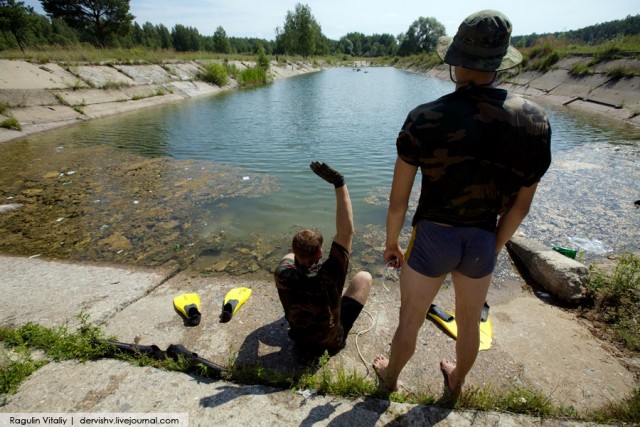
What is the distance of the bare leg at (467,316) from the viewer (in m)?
2.10

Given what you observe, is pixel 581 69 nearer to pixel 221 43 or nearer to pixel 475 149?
pixel 475 149

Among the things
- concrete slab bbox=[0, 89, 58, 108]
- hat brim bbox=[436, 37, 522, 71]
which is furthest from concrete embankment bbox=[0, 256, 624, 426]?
concrete slab bbox=[0, 89, 58, 108]

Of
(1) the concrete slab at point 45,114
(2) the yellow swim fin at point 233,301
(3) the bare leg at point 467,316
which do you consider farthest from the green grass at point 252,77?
(3) the bare leg at point 467,316

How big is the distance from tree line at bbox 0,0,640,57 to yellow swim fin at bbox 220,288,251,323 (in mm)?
28691

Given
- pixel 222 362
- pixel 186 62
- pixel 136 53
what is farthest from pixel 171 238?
pixel 186 62

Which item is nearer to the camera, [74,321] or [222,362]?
[222,362]

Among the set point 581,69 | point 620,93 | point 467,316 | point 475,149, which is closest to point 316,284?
point 467,316

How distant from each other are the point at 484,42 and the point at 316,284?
189cm

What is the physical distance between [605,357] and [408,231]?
3.16 m

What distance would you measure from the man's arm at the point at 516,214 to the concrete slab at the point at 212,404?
1.27 m

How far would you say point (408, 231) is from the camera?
5859mm

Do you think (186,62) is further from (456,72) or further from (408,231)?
(456,72)

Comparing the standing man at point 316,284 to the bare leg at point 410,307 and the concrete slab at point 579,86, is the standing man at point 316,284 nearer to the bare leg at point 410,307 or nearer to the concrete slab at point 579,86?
the bare leg at point 410,307

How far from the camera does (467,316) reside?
2205 millimetres
